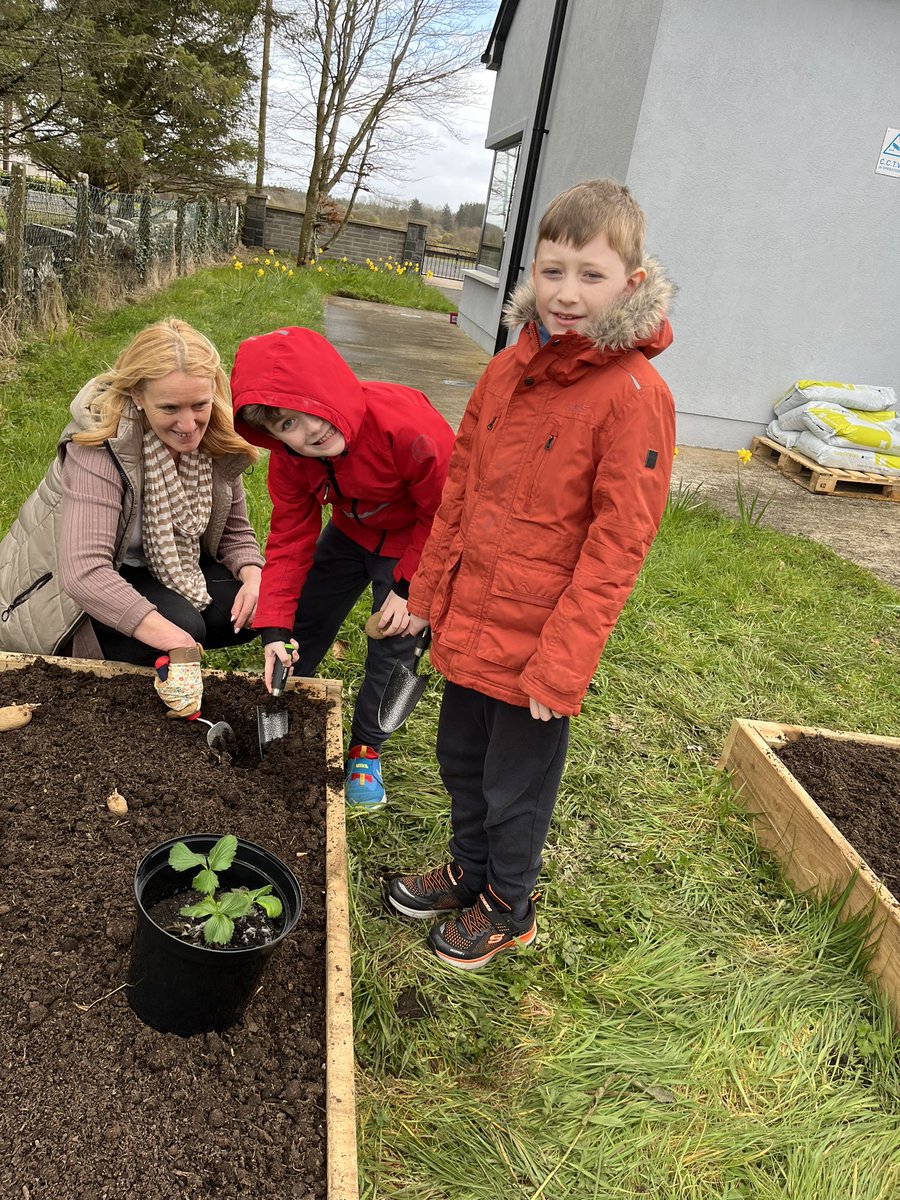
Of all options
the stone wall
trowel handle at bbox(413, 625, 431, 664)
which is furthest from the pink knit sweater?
the stone wall

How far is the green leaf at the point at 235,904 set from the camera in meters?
1.44

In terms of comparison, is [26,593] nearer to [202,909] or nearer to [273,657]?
[273,657]

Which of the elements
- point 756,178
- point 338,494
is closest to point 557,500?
point 338,494

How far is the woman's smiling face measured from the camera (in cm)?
219

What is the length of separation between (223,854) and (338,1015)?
36 centimetres

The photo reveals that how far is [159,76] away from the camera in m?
15.8

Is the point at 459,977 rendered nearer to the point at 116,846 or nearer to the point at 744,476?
the point at 116,846

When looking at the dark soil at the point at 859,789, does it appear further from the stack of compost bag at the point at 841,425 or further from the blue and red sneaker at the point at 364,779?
the stack of compost bag at the point at 841,425

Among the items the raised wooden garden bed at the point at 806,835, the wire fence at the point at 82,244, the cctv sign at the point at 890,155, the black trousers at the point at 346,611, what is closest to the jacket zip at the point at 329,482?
the black trousers at the point at 346,611

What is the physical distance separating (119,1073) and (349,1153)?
40cm

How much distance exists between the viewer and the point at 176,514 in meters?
2.44

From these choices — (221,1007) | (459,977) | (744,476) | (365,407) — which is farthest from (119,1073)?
(744,476)

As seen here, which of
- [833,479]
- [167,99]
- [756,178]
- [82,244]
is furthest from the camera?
[167,99]

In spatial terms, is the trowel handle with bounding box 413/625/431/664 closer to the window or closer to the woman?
the woman
